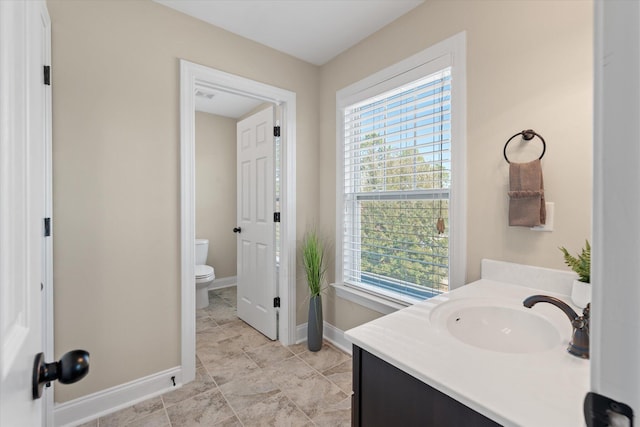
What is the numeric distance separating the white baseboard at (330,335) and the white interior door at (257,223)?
218 millimetres

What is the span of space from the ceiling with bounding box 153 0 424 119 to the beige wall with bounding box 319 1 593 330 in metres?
0.29

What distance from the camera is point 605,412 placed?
30 centimetres

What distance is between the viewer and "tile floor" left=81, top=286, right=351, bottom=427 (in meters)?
1.71

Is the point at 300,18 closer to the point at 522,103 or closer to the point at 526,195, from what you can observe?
the point at 522,103

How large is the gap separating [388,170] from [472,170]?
0.60 metres

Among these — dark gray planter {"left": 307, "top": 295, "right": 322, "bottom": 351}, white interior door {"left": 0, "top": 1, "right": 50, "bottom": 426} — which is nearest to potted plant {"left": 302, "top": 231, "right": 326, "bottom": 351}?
dark gray planter {"left": 307, "top": 295, "right": 322, "bottom": 351}

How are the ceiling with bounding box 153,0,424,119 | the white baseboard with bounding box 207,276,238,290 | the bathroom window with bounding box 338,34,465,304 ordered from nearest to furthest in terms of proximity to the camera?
the bathroom window with bounding box 338,34,465,304 < the ceiling with bounding box 153,0,424,119 < the white baseboard with bounding box 207,276,238,290

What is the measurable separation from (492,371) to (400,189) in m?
1.45

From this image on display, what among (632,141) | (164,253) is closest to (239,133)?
(164,253)

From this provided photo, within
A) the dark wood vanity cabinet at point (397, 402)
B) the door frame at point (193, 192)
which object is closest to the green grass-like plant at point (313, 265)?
the door frame at point (193, 192)

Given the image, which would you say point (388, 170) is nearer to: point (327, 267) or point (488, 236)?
point (488, 236)

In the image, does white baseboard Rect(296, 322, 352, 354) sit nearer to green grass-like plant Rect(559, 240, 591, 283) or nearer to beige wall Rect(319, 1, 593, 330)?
beige wall Rect(319, 1, 593, 330)

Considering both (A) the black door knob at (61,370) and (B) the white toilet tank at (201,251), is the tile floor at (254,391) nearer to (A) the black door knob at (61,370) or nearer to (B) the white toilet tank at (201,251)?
(B) the white toilet tank at (201,251)

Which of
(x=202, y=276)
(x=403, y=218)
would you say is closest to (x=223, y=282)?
(x=202, y=276)
